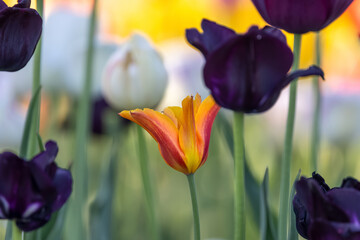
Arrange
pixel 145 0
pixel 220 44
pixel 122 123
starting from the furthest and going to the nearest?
1. pixel 145 0
2. pixel 122 123
3. pixel 220 44

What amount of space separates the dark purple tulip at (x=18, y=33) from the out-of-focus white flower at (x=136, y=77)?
7.6 inches

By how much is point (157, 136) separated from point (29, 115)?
0.07m

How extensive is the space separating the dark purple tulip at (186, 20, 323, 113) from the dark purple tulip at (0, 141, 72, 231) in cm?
7

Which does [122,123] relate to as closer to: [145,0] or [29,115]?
[29,115]

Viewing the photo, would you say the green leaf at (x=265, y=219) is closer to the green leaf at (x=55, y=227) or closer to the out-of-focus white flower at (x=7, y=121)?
the green leaf at (x=55, y=227)

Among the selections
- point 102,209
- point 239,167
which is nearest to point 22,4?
point 239,167

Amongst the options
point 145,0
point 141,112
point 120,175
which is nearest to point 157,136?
point 141,112

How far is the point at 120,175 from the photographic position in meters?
0.93

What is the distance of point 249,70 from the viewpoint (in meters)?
0.27

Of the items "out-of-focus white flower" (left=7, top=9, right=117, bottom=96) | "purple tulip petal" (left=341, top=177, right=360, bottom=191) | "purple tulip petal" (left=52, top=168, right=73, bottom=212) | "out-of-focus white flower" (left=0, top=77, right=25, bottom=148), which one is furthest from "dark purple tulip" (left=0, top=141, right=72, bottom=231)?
"out-of-focus white flower" (left=7, top=9, right=117, bottom=96)

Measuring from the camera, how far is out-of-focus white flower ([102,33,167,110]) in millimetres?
503

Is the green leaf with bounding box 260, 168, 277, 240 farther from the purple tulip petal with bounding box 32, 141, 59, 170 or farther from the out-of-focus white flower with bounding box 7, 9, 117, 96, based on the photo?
the out-of-focus white flower with bounding box 7, 9, 117, 96

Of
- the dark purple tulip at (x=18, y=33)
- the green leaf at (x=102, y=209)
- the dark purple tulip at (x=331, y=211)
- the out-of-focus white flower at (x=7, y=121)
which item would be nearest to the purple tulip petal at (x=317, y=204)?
the dark purple tulip at (x=331, y=211)

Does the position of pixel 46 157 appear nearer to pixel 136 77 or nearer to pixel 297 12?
pixel 297 12
